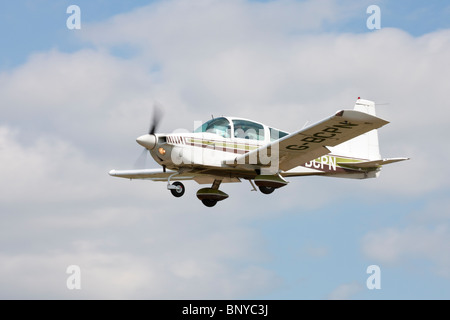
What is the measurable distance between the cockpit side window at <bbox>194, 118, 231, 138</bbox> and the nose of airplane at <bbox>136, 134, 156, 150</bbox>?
4.79ft

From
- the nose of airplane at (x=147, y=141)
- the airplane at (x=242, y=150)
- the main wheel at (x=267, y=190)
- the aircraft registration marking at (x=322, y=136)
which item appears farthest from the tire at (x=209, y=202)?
the aircraft registration marking at (x=322, y=136)

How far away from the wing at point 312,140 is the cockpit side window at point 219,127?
84 cm

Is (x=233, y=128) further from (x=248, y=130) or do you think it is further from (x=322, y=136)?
(x=322, y=136)

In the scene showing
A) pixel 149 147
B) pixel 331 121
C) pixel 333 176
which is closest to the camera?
pixel 331 121

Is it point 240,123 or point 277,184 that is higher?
point 240,123

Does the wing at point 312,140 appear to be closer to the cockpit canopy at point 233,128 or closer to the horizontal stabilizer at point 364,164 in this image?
the cockpit canopy at point 233,128

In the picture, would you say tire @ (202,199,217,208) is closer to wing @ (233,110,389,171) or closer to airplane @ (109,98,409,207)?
airplane @ (109,98,409,207)

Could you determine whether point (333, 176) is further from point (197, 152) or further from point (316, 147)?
point (197, 152)


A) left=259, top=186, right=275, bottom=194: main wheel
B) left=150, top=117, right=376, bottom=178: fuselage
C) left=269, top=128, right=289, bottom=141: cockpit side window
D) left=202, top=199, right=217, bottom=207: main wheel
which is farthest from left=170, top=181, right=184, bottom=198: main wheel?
left=269, top=128, right=289, bottom=141: cockpit side window

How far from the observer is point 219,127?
73.6 feet

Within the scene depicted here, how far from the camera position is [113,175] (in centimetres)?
2620

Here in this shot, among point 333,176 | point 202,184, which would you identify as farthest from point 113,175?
point 333,176

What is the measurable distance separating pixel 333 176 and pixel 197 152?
A: 5.26m

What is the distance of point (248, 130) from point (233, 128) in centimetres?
52
